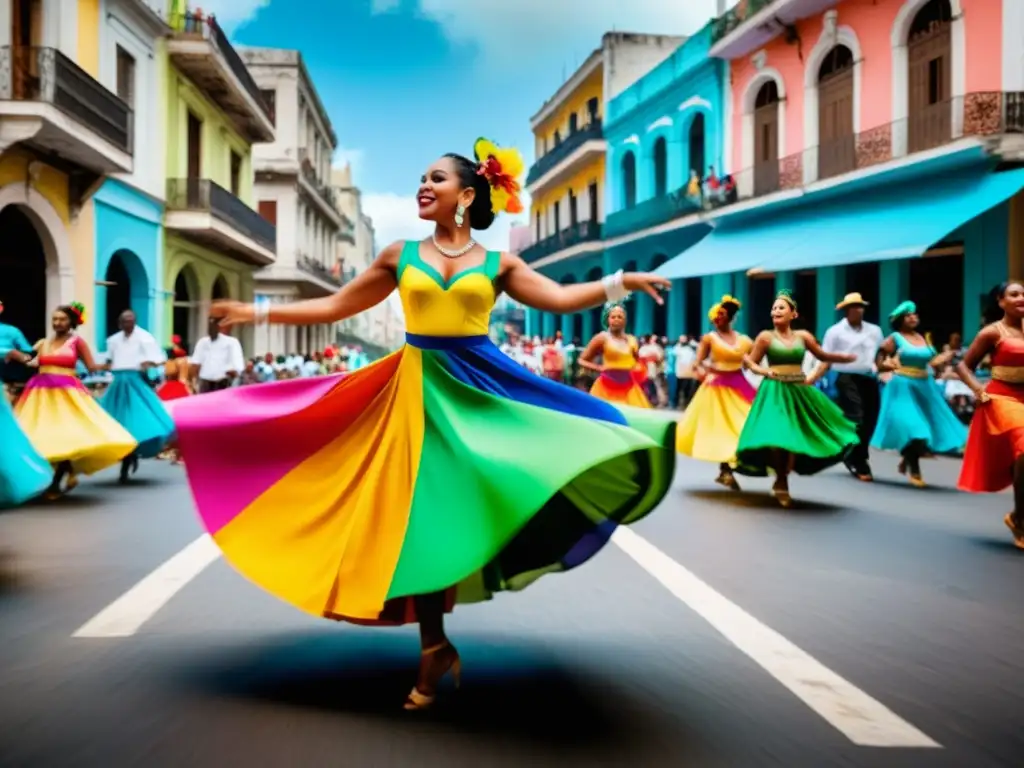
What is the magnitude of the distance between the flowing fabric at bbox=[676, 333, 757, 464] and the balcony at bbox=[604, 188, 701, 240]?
60.3ft

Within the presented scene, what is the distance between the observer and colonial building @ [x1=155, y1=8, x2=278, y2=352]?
83.0 feet

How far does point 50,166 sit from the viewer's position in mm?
18281

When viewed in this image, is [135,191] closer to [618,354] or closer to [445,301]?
[618,354]

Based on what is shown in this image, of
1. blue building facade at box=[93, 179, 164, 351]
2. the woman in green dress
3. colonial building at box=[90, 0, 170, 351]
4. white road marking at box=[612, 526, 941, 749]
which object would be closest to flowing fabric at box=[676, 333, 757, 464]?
the woman in green dress

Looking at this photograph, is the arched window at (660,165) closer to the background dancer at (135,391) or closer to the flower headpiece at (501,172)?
the background dancer at (135,391)

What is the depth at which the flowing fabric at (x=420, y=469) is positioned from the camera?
3.70m

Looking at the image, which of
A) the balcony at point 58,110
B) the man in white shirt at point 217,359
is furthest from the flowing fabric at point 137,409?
the balcony at point 58,110

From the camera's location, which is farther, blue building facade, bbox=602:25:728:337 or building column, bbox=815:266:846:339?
blue building facade, bbox=602:25:728:337

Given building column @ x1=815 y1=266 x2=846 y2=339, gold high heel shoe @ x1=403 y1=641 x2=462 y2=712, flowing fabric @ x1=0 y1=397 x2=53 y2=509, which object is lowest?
gold high heel shoe @ x1=403 y1=641 x2=462 y2=712

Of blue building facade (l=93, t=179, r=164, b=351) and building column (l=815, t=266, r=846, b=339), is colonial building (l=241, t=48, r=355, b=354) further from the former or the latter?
building column (l=815, t=266, r=846, b=339)

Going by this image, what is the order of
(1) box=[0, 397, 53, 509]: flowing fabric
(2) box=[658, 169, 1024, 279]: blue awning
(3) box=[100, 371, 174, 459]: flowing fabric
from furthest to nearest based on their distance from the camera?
(2) box=[658, 169, 1024, 279]: blue awning → (3) box=[100, 371, 174, 459]: flowing fabric → (1) box=[0, 397, 53, 509]: flowing fabric

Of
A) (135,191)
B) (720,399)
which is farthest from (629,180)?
(720,399)

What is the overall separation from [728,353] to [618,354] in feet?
5.66

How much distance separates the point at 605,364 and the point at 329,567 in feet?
28.1
